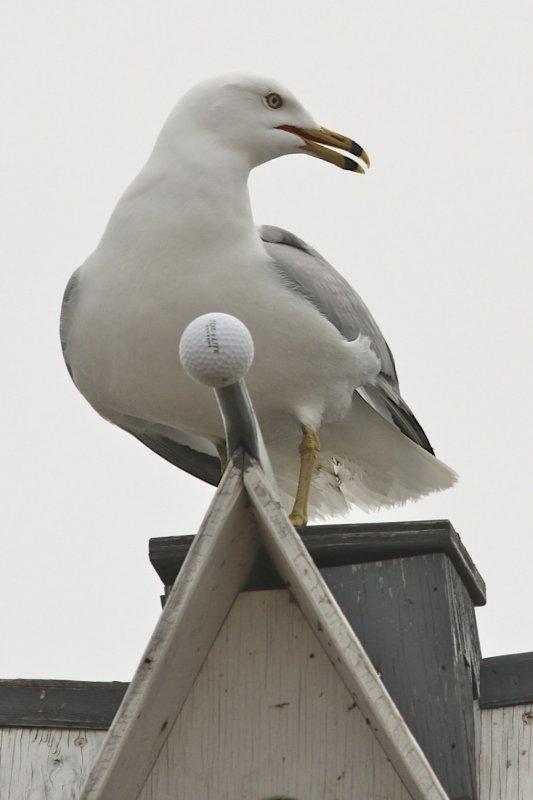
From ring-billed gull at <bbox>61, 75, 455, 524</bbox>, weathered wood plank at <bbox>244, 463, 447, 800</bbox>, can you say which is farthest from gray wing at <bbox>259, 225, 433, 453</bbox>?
weathered wood plank at <bbox>244, 463, 447, 800</bbox>

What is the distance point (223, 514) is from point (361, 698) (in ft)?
1.77

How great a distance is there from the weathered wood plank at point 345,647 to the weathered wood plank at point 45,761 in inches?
44.7

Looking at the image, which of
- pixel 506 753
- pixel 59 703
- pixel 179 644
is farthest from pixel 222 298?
pixel 179 644

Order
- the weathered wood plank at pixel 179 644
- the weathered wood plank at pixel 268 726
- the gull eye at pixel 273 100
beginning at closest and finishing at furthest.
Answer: the weathered wood plank at pixel 179 644, the weathered wood plank at pixel 268 726, the gull eye at pixel 273 100

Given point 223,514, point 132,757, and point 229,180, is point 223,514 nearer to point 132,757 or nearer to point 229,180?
point 132,757

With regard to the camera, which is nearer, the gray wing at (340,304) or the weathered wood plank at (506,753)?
the weathered wood plank at (506,753)

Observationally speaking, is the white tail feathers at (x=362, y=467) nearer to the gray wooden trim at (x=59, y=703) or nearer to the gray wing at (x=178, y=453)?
the gray wing at (x=178, y=453)

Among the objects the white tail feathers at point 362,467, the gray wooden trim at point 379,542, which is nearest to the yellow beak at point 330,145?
the white tail feathers at point 362,467

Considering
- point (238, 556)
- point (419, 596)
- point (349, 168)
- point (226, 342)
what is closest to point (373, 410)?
point (349, 168)

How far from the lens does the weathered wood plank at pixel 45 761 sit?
201 inches

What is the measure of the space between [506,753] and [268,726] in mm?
777

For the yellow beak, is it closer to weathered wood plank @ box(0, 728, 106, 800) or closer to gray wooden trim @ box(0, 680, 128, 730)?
gray wooden trim @ box(0, 680, 128, 730)

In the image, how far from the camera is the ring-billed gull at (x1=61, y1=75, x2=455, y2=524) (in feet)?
19.7

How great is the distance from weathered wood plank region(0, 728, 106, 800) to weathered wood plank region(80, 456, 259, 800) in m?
0.79
